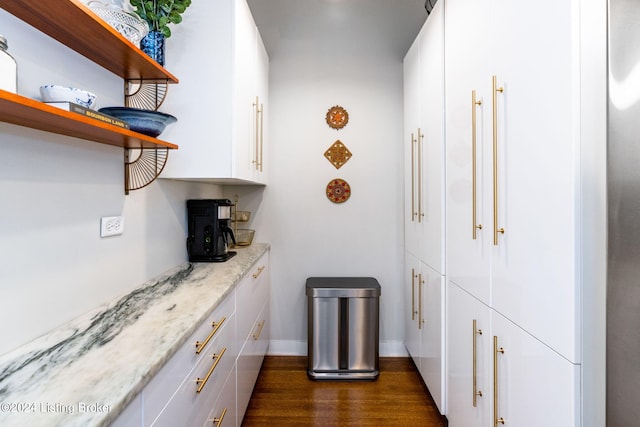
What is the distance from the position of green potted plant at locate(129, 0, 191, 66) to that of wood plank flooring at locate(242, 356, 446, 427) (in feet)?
6.57

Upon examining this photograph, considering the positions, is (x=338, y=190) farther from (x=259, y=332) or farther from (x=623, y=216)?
(x=623, y=216)

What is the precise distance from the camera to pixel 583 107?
0.88 metres

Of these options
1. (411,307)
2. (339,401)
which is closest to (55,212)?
(339,401)

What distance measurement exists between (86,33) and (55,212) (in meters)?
0.58

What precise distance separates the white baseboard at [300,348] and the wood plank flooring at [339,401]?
7.8 inches

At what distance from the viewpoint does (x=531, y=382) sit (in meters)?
1.09

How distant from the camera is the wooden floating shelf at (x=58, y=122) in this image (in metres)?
0.75

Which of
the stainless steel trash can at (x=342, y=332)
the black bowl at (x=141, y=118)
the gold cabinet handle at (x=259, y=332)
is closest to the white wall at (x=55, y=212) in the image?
the black bowl at (x=141, y=118)

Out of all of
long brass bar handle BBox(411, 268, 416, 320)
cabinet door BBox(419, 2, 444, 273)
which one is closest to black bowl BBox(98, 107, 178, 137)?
cabinet door BBox(419, 2, 444, 273)

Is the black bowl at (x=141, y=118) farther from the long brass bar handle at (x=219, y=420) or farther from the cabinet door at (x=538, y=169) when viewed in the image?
the cabinet door at (x=538, y=169)

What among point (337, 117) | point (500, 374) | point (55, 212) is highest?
point (337, 117)

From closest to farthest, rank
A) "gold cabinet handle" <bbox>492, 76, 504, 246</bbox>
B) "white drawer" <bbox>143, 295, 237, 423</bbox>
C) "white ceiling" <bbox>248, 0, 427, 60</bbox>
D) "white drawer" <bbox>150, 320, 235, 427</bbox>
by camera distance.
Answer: "white drawer" <bbox>143, 295, 237, 423</bbox> < "white drawer" <bbox>150, 320, 235, 427</bbox> < "gold cabinet handle" <bbox>492, 76, 504, 246</bbox> < "white ceiling" <bbox>248, 0, 427, 60</bbox>

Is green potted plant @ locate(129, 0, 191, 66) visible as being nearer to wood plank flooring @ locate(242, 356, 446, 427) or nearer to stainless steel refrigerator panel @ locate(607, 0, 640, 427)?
stainless steel refrigerator panel @ locate(607, 0, 640, 427)

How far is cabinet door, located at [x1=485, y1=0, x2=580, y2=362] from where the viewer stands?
91cm
